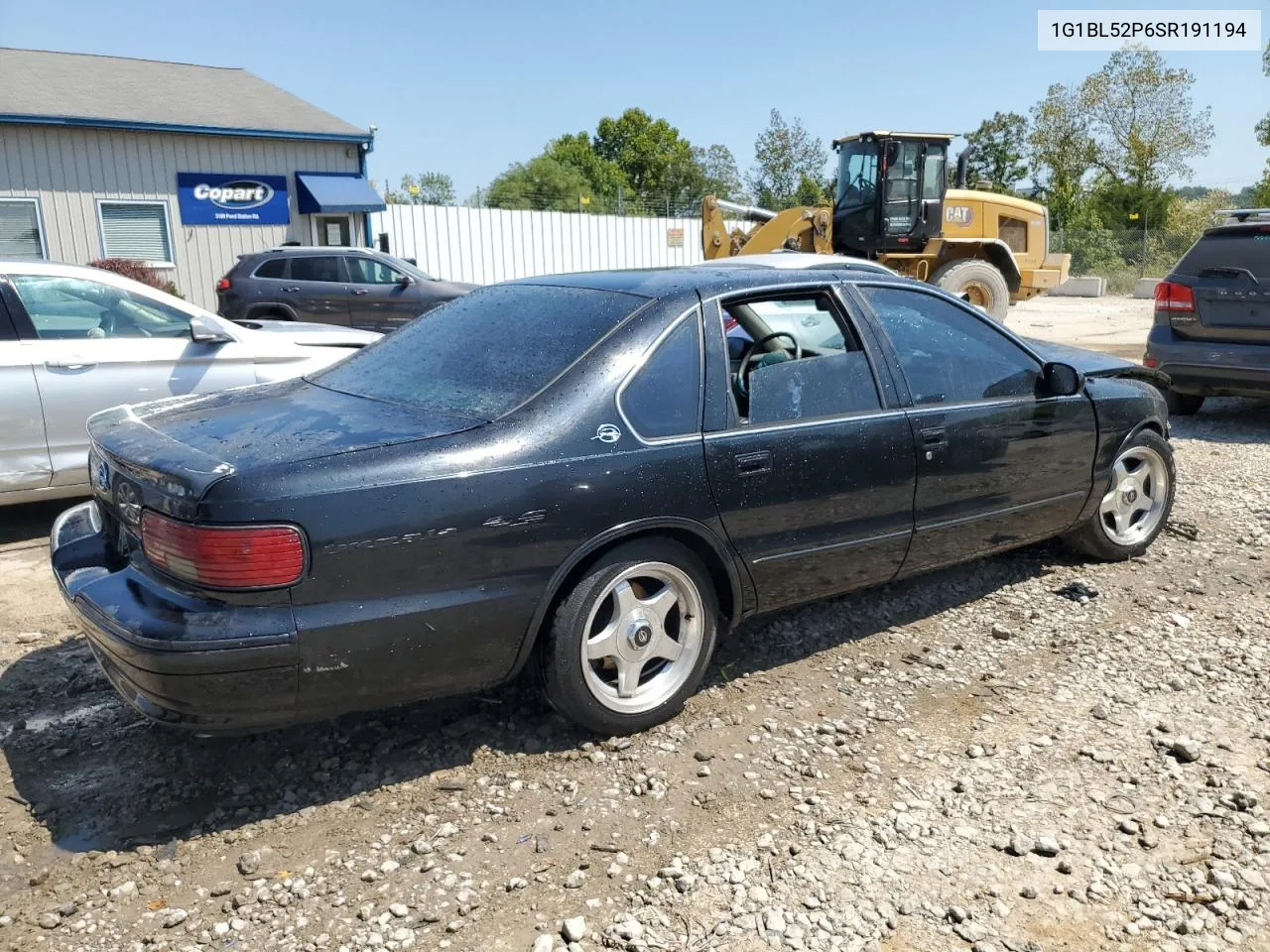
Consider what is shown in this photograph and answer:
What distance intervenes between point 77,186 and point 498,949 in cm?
1981

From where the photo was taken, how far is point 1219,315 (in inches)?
324

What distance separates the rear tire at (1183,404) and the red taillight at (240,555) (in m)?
8.77

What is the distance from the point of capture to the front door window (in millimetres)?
21375

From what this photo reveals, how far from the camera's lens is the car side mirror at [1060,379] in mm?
4492

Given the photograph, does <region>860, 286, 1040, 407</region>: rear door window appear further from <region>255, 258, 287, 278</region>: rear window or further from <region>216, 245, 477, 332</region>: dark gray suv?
<region>255, 258, 287, 278</region>: rear window

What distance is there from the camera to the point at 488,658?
312cm

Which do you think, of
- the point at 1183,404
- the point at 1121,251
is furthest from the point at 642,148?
the point at 1183,404

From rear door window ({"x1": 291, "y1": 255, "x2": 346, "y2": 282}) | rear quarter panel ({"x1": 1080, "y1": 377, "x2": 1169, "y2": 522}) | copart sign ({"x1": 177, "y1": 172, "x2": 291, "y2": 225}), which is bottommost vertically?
rear quarter panel ({"x1": 1080, "y1": 377, "x2": 1169, "y2": 522})

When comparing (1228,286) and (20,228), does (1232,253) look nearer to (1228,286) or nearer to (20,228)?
(1228,286)

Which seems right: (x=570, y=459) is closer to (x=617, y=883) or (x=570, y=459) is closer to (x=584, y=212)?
(x=617, y=883)

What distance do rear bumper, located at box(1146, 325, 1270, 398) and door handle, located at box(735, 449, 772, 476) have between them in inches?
223

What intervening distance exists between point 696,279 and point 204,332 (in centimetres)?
363

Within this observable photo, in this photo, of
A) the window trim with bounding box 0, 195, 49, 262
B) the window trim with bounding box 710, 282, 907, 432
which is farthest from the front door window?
the window trim with bounding box 710, 282, 907, 432

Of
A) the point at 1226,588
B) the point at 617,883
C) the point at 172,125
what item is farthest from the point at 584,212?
the point at 617,883
